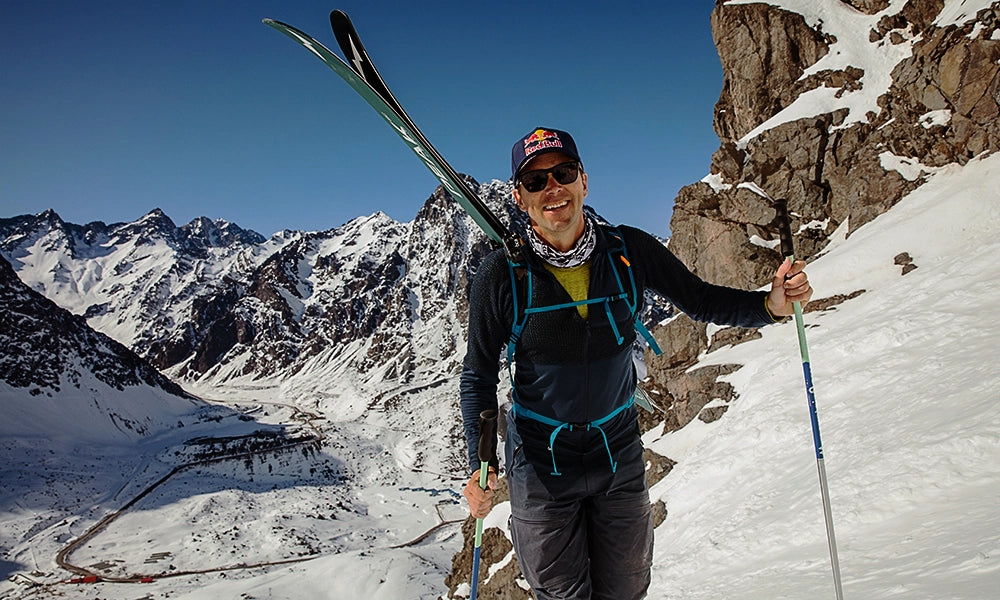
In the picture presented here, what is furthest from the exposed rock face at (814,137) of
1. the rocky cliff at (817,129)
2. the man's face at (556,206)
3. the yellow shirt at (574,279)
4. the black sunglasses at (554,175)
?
the black sunglasses at (554,175)

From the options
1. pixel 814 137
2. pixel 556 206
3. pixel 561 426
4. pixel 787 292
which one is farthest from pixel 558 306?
pixel 814 137

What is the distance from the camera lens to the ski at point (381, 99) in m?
4.98

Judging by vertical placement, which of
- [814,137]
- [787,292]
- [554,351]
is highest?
[814,137]

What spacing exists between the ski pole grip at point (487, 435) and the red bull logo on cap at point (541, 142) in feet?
6.04

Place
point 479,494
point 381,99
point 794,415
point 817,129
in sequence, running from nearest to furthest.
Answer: point 479,494
point 381,99
point 794,415
point 817,129

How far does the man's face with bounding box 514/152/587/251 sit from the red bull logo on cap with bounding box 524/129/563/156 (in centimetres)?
6

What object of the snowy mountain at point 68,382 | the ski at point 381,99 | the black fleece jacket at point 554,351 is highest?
the snowy mountain at point 68,382

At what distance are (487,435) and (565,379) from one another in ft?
2.24

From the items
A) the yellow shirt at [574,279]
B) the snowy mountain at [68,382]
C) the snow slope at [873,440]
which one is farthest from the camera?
the snowy mountain at [68,382]

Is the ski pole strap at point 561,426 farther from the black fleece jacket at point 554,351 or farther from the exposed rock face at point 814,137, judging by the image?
the exposed rock face at point 814,137

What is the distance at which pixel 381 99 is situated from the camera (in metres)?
5.27

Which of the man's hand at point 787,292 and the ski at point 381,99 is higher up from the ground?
the ski at point 381,99

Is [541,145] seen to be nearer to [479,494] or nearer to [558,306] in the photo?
[558,306]

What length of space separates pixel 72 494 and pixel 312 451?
41.4m
